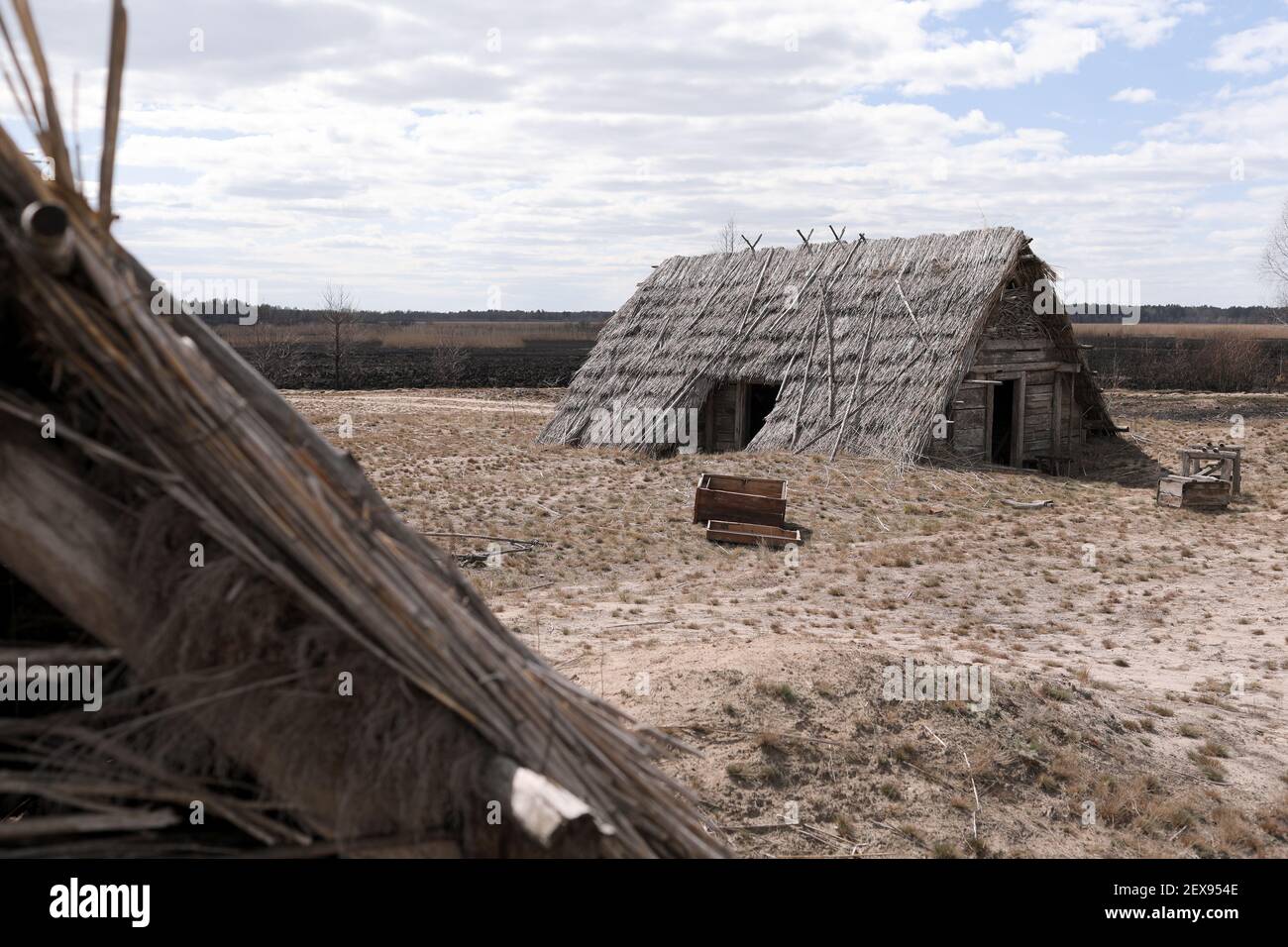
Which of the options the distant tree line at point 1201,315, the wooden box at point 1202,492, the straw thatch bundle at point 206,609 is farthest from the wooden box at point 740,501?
the distant tree line at point 1201,315

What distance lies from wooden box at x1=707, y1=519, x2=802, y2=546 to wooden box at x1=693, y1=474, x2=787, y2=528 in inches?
6.3

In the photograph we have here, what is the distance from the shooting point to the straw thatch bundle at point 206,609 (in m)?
2.02

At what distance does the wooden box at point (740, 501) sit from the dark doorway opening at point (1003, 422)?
6.94m

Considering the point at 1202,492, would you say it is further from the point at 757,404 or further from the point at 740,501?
the point at 757,404

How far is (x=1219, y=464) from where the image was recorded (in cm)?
1523

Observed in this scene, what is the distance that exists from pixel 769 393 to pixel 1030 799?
644 inches

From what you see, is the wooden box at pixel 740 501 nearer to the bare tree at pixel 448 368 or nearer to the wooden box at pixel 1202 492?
the wooden box at pixel 1202 492

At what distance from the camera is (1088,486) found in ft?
53.6

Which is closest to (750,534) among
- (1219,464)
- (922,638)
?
(922,638)

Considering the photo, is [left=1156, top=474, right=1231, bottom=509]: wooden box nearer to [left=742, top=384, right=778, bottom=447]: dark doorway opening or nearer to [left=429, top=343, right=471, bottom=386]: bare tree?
[left=742, top=384, right=778, bottom=447]: dark doorway opening

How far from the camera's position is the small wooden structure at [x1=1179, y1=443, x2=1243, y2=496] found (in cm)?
1505

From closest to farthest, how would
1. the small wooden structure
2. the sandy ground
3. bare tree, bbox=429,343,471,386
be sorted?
the sandy ground
the small wooden structure
bare tree, bbox=429,343,471,386

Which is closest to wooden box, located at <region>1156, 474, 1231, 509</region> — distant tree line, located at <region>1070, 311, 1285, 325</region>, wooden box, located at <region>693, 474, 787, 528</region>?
wooden box, located at <region>693, 474, 787, 528</region>
